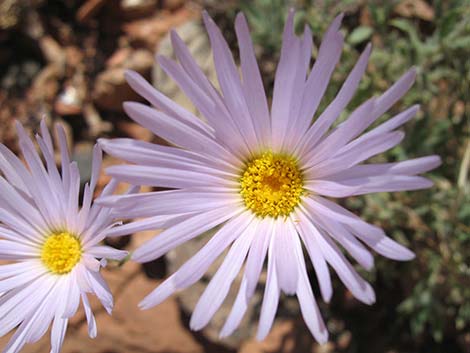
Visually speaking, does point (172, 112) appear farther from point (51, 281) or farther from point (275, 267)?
point (51, 281)

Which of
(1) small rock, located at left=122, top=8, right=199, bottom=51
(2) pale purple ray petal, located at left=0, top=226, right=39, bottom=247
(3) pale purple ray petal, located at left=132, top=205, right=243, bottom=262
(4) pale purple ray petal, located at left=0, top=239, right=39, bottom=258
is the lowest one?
(3) pale purple ray petal, located at left=132, top=205, right=243, bottom=262

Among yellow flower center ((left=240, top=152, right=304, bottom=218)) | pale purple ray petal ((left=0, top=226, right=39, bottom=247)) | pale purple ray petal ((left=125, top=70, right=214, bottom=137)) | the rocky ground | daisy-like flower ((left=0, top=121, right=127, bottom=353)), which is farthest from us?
the rocky ground

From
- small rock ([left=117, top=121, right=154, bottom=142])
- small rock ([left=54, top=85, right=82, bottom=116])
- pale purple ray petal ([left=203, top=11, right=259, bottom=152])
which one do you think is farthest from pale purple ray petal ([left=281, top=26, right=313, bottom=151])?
small rock ([left=54, top=85, right=82, bottom=116])

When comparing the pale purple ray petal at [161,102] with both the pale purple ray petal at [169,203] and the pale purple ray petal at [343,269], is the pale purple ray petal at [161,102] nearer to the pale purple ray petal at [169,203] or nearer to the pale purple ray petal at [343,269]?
the pale purple ray petal at [169,203]

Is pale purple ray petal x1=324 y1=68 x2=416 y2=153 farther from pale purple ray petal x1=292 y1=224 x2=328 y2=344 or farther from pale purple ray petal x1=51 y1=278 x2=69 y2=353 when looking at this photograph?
pale purple ray petal x1=51 y1=278 x2=69 y2=353

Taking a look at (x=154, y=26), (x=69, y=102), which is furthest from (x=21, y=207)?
(x=154, y=26)

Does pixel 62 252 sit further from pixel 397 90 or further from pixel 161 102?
pixel 397 90

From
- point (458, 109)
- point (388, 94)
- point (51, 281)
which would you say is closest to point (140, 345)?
point (51, 281)
